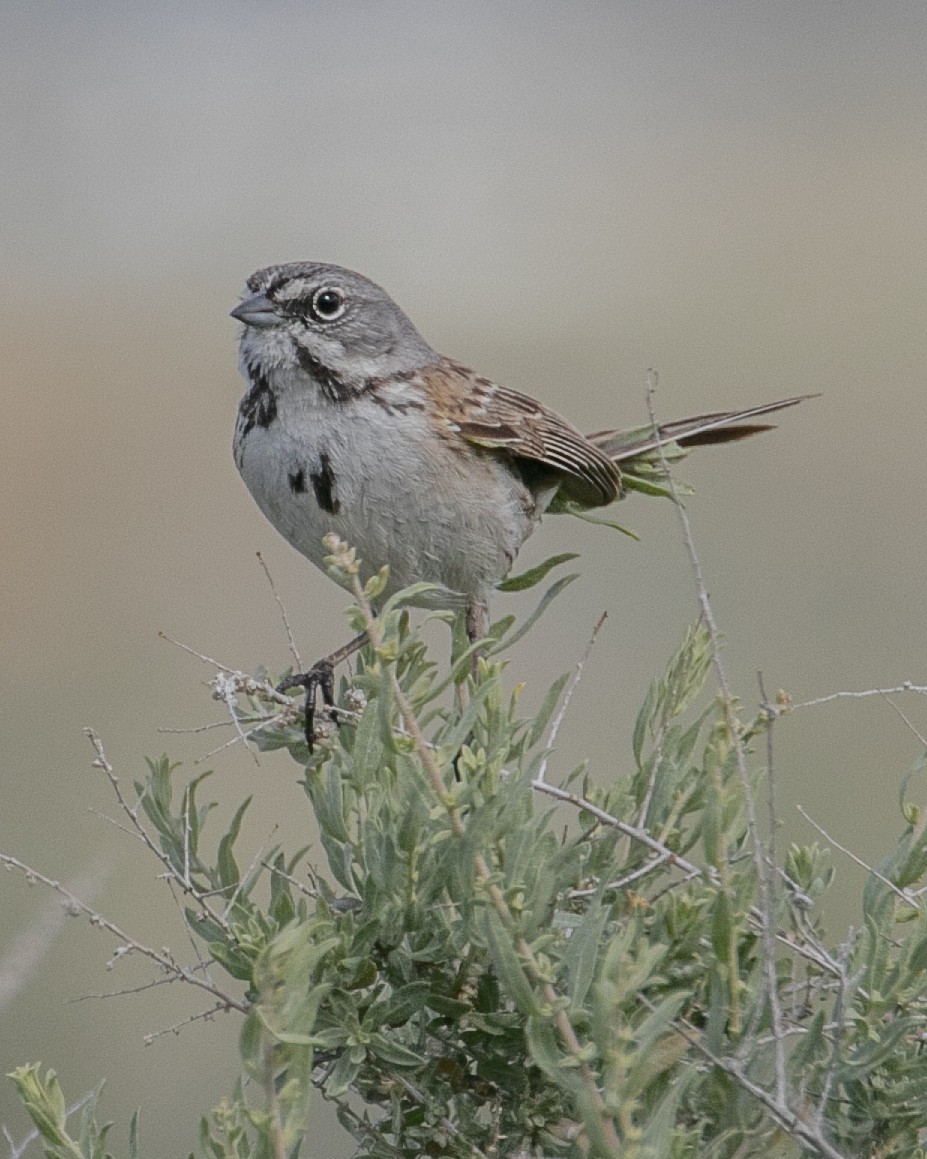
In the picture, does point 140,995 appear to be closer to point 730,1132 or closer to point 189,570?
point 189,570

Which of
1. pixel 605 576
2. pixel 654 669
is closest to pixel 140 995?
pixel 654 669

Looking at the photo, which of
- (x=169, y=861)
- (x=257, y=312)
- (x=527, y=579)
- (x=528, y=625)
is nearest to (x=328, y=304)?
(x=257, y=312)

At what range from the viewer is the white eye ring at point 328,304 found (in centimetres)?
341

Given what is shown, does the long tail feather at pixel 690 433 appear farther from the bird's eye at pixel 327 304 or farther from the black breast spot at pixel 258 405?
the black breast spot at pixel 258 405

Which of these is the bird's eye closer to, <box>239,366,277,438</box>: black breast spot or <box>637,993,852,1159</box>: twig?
<box>239,366,277,438</box>: black breast spot

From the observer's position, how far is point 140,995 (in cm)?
473

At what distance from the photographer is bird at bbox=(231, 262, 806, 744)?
324 centimetres

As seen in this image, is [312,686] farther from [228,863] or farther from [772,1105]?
[772,1105]

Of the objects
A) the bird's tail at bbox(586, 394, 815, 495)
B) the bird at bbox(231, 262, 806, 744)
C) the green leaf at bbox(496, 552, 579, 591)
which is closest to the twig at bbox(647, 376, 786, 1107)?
the green leaf at bbox(496, 552, 579, 591)

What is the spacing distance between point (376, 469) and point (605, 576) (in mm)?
3786

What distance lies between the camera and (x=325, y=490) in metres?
3.21

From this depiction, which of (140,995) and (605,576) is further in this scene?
(605,576)

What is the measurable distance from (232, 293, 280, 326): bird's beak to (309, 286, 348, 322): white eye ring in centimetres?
10

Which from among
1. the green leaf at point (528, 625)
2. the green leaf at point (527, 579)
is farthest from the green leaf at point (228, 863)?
the green leaf at point (527, 579)
